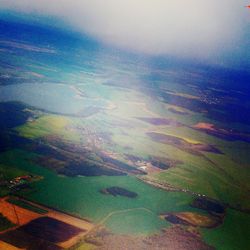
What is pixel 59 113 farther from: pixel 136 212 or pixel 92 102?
pixel 136 212

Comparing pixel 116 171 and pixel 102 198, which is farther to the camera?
pixel 116 171

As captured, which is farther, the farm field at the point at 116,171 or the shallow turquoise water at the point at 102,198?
the shallow turquoise water at the point at 102,198

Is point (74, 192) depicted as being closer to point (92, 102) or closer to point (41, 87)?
point (92, 102)

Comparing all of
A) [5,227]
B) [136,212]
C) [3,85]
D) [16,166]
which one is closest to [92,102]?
[3,85]

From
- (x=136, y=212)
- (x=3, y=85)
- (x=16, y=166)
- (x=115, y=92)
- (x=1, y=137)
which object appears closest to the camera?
(x=136, y=212)

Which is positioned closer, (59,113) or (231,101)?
(59,113)

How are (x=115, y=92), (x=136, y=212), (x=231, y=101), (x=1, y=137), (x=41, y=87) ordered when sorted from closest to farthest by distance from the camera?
1. (x=136, y=212)
2. (x=1, y=137)
3. (x=41, y=87)
4. (x=115, y=92)
5. (x=231, y=101)

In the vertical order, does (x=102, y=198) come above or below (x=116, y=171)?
below

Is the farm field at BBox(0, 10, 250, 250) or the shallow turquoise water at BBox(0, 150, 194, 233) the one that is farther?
the shallow turquoise water at BBox(0, 150, 194, 233)

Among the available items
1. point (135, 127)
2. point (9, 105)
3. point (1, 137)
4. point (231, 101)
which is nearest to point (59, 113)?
point (9, 105)
